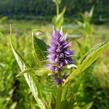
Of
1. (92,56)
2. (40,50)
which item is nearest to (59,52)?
(92,56)

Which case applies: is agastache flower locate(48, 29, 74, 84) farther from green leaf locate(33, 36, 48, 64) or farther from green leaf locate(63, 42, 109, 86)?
green leaf locate(33, 36, 48, 64)

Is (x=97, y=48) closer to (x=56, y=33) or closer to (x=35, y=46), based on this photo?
(x=56, y=33)

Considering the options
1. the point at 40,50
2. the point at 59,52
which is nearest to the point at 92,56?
the point at 59,52

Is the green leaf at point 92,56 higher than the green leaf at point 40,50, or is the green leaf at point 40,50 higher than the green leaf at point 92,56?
the green leaf at point 92,56

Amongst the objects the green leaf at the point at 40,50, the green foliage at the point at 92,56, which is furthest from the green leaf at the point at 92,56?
the green leaf at the point at 40,50

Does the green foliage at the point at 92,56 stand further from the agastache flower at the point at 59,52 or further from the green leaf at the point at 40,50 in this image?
the green leaf at the point at 40,50

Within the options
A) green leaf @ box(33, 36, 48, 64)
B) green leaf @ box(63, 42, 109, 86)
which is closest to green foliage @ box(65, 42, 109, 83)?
green leaf @ box(63, 42, 109, 86)

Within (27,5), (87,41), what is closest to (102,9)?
(27,5)

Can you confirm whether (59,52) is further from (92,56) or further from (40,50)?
Result: (40,50)

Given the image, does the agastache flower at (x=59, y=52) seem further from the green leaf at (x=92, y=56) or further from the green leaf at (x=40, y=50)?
the green leaf at (x=40, y=50)

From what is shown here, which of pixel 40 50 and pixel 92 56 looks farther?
pixel 40 50

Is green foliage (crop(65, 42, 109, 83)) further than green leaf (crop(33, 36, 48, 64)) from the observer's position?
No

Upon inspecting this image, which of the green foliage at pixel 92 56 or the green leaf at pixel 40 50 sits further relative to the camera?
the green leaf at pixel 40 50
